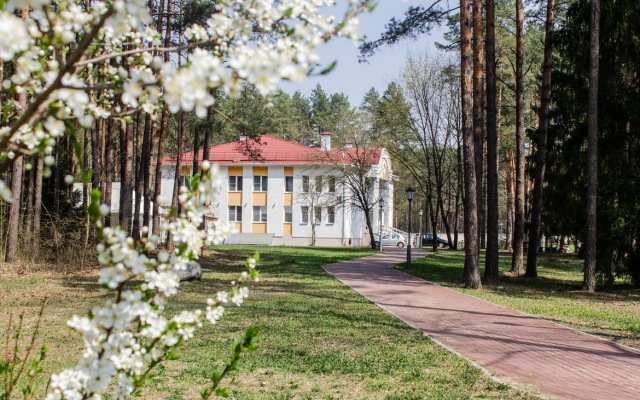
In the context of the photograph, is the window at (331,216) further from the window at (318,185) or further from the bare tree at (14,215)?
the bare tree at (14,215)

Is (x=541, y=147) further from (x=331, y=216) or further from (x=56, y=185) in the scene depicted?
(x=331, y=216)

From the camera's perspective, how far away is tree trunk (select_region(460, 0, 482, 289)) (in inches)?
575

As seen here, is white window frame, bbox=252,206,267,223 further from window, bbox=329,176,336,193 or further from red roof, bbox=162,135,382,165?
window, bbox=329,176,336,193

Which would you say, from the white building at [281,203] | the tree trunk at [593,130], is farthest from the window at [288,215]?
the tree trunk at [593,130]

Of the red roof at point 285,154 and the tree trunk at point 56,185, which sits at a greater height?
the red roof at point 285,154

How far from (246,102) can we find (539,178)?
11602mm

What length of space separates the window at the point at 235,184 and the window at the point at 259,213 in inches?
85.4

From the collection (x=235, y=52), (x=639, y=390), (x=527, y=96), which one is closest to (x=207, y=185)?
(x=235, y=52)

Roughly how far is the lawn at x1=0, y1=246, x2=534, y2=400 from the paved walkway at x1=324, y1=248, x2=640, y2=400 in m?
0.42

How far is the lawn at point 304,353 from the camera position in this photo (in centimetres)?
550

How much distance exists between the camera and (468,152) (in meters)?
14.8

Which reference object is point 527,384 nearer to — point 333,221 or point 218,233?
point 218,233

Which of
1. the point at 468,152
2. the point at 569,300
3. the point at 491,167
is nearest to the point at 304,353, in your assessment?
the point at 569,300

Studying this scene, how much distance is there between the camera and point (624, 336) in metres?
8.75
